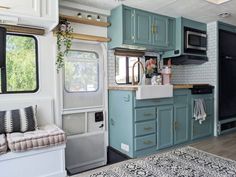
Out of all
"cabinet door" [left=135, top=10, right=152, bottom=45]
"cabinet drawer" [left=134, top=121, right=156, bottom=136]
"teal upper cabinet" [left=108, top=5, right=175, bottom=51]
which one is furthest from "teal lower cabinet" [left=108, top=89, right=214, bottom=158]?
"cabinet door" [left=135, top=10, right=152, bottom=45]

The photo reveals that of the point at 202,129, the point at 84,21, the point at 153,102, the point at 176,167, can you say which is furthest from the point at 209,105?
the point at 84,21

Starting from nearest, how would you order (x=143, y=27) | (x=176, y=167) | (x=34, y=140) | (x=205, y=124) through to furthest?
(x=34, y=140) < (x=176, y=167) < (x=143, y=27) < (x=205, y=124)

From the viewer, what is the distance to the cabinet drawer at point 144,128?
2814 millimetres

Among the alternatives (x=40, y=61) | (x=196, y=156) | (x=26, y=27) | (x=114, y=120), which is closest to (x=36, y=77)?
(x=40, y=61)

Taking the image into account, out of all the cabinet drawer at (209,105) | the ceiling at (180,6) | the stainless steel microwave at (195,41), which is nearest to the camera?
the ceiling at (180,6)

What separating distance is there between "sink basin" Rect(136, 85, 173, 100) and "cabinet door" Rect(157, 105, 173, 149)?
21 cm

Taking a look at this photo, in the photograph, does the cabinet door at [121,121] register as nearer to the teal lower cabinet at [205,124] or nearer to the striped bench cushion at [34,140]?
the striped bench cushion at [34,140]

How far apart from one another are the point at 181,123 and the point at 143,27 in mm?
1699

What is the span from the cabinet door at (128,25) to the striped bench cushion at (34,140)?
167 centimetres

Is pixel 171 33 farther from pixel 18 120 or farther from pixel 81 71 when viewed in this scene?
pixel 18 120

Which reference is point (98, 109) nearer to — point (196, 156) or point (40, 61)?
point (40, 61)

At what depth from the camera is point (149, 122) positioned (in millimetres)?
2932

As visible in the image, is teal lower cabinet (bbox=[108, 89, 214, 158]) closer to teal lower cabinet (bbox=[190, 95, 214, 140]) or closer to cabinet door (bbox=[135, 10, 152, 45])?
teal lower cabinet (bbox=[190, 95, 214, 140])

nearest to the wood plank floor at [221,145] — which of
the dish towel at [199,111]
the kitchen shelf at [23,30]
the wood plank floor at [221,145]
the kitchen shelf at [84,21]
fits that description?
the wood plank floor at [221,145]
